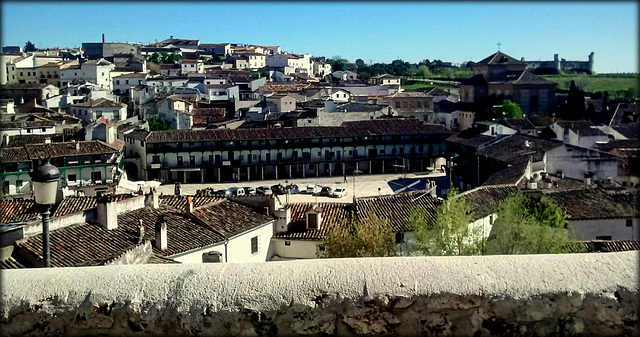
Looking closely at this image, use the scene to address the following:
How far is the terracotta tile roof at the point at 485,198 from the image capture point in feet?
66.7

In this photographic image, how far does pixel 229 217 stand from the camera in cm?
1861

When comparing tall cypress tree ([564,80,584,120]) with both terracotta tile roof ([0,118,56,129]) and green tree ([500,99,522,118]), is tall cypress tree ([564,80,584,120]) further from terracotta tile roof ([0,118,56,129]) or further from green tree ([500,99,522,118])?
terracotta tile roof ([0,118,56,129])

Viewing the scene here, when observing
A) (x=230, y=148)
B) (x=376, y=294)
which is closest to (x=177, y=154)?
(x=230, y=148)

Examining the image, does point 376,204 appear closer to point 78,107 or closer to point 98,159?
point 98,159

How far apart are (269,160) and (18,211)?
2912cm

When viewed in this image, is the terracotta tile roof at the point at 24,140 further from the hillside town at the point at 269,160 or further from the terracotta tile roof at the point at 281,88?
the terracotta tile roof at the point at 281,88

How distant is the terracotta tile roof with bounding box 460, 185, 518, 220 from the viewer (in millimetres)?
20328

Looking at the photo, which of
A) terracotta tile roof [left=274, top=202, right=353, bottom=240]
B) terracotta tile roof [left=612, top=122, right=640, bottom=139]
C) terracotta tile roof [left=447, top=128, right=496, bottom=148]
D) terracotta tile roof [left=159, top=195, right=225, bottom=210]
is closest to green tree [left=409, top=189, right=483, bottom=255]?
terracotta tile roof [left=274, top=202, right=353, bottom=240]

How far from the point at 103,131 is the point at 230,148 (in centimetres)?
828

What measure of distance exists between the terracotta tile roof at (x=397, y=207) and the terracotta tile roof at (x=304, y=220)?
548 millimetres

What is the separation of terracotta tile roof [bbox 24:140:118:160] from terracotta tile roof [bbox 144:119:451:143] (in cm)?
544

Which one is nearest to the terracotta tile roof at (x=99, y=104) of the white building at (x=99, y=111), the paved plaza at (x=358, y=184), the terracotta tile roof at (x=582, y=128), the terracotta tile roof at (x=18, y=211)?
the white building at (x=99, y=111)

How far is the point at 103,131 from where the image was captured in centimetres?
4438

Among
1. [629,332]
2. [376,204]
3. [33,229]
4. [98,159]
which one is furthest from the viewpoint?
[98,159]
